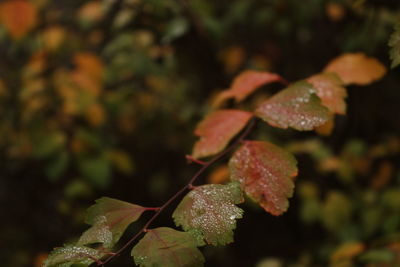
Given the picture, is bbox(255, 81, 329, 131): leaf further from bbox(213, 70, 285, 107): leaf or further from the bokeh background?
the bokeh background

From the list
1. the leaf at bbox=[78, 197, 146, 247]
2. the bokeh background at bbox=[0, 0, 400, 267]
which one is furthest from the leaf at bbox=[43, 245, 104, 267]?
the bokeh background at bbox=[0, 0, 400, 267]

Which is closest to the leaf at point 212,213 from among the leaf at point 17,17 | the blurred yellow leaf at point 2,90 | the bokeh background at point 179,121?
the bokeh background at point 179,121

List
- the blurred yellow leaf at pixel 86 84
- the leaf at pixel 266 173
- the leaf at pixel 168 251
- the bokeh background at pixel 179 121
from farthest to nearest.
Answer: the blurred yellow leaf at pixel 86 84 → the bokeh background at pixel 179 121 → the leaf at pixel 266 173 → the leaf at pixel 168 251

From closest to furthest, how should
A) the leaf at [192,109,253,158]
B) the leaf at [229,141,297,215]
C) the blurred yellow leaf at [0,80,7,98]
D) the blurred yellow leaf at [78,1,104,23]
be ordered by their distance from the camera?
1. the leaf at [229,141,297,215]
2. the leaf at [192,109,253,158]
3. the blurred yellow leaf at [78,1,104,23]
4. the blurred yellow leaf at [0,80,7,98]

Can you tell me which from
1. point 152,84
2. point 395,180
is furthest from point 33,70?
point 395,180

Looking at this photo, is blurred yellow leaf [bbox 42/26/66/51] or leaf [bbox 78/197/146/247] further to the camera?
blurred yellow leaf [bbox 42/26/66/51]

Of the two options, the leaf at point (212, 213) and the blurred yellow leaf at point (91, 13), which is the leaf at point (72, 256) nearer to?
the leaf at point (212, 213)
